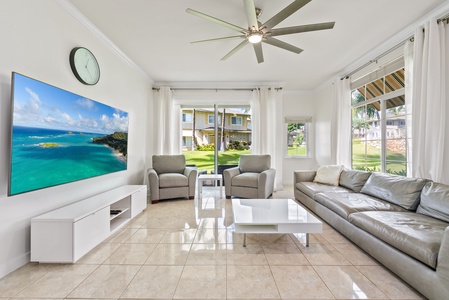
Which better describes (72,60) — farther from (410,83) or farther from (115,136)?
(410,83)

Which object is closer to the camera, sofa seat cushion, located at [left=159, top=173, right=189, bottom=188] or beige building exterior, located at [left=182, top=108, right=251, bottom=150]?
sofa seat cushion, located at [left=159, top=173, right=189, bottom=188]

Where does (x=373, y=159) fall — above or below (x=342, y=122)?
below

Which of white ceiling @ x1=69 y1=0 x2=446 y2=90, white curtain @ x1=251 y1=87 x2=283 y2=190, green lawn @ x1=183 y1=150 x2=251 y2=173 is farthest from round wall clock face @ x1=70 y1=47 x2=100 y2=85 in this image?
white curtain @ x1=251 y1=87 x2=283 y2=190

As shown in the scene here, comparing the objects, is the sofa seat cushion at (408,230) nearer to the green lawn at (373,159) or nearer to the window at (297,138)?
the green lawn at (373,159)

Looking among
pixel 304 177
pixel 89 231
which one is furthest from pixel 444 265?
pixel 89 231

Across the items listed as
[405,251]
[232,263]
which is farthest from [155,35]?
[405,251]

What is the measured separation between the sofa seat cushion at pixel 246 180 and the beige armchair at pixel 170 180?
0.84m

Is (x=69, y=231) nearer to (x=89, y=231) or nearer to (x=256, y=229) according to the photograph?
(x=89, y=231)

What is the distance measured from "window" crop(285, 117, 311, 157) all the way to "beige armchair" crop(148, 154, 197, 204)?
3.10 meters

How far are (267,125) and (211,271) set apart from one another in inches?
148

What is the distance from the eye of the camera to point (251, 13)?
1932mm

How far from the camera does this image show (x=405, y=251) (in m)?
1.55

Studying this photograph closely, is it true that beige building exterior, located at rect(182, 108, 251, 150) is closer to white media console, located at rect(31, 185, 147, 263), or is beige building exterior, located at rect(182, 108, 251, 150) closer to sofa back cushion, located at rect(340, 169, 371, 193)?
sofa back cushion, located at rect(340, 169, 371, 193)

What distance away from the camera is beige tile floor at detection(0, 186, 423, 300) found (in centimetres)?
148
